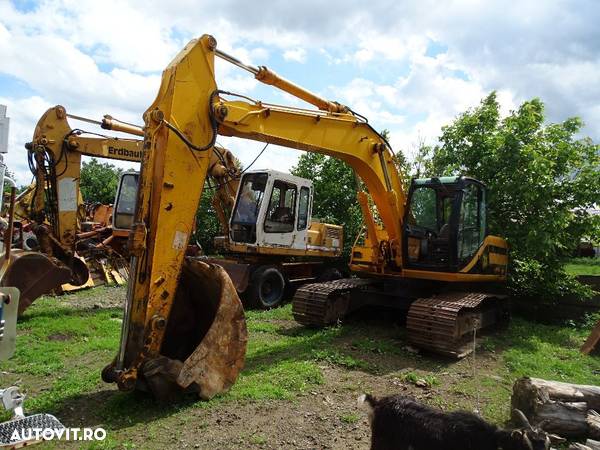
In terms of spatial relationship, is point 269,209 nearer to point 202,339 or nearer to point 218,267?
point 218,267

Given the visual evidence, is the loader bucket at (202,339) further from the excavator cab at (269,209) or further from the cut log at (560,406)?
the excavator cab at (269,209)

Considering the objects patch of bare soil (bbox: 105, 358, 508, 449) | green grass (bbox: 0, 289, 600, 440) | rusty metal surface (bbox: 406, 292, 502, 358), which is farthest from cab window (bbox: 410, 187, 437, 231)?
patch of bare soil (bbox: 105, 358, 508, 449)

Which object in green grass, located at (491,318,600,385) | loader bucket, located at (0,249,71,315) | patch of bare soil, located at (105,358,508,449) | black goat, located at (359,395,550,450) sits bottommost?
patch of bare soil, located at (105,358,508,449)

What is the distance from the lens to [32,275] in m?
7.91

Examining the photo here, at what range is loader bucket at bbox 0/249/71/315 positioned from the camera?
25.4 ft

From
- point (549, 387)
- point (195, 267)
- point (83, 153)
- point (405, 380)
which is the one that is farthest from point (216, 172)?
point (549, 387)

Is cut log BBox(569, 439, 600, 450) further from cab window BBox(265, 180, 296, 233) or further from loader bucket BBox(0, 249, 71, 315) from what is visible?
loader bucket BBox(0, 249, 71, 315)

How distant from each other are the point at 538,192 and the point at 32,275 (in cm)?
921

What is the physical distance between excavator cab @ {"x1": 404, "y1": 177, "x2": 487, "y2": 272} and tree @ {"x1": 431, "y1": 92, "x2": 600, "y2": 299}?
6.29 feet

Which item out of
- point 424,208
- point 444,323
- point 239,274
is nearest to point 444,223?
point 424,208

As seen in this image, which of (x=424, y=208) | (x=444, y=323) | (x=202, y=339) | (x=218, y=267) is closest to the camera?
(x=202, y=339)

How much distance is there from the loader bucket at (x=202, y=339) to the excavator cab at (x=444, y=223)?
4.00 m

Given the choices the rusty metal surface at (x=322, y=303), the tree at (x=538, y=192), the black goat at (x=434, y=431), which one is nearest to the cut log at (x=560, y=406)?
the black goat at (x=434, y=431)

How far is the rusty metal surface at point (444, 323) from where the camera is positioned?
662cm
